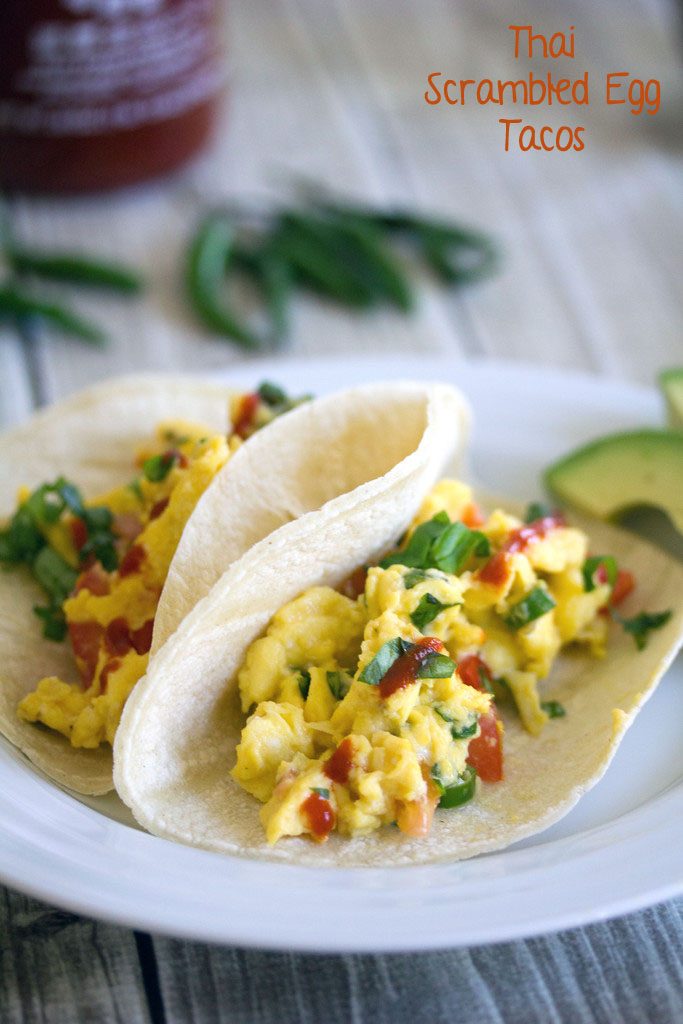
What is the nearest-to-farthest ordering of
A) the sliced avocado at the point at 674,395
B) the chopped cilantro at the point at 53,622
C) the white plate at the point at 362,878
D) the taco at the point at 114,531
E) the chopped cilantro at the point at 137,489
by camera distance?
the white plate at the point at 362,878 → the taco at the point at 114,531 → the chopped cilantro at the point at 53,622 → the chopped cilantro at the point at 137,489 → the sliced avocado at the point at 674,395

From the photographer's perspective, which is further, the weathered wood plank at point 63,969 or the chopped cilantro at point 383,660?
the chopped cilantro at point 383,660

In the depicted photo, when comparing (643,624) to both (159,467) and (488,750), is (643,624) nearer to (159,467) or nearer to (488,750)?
(488,750)

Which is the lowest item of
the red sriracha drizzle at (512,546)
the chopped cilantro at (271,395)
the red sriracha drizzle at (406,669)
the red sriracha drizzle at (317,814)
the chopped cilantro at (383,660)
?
the red sriracha drizzle at (317,814)

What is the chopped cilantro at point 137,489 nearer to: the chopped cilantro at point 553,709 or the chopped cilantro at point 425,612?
the chopped cilantro at point 425,612

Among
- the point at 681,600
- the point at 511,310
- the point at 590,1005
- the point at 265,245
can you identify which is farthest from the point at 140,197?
the point at 590,1005

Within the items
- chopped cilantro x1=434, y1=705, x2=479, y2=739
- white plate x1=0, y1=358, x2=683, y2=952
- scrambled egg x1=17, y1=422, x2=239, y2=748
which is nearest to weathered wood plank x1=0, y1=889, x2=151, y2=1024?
white plate x1=0, y1=358, x2=683, y2=952

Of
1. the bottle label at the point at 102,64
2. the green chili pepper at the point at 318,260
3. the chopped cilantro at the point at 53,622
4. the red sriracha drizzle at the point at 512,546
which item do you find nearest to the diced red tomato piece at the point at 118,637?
the chopped cilantro at the point at 53,622

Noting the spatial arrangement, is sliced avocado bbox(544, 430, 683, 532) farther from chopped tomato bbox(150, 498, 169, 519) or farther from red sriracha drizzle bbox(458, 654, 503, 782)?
chopped tomato bbox(150, 498, 169, 519)
